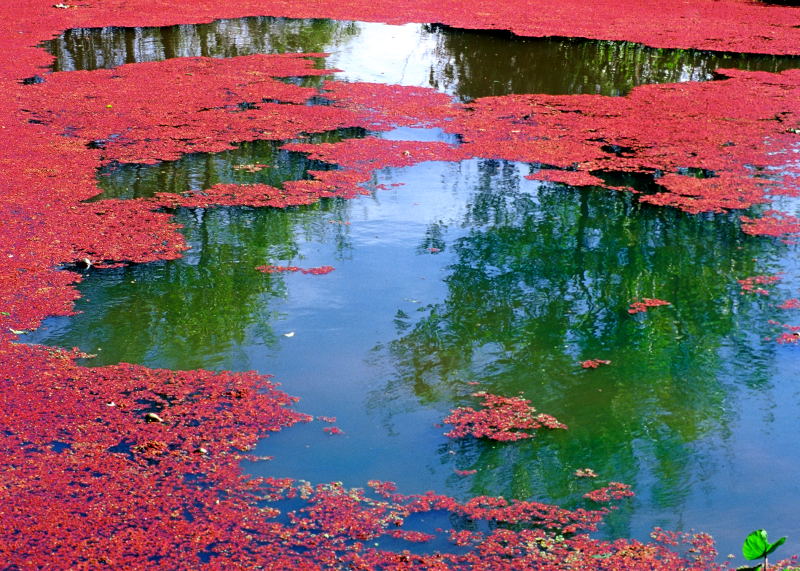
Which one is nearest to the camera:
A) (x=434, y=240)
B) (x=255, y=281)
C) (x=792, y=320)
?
(x=792, y=320)

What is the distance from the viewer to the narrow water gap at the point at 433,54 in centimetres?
867

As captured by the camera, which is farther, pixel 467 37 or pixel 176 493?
pixel 467 37

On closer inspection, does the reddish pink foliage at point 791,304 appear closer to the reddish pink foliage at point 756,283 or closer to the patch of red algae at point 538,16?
the reddish pink foliage at point 756,283

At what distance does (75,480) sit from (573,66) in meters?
7.72

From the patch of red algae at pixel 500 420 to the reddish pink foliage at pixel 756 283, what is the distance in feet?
5.64

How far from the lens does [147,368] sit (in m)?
3.61

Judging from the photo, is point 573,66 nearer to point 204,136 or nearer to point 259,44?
point 259,44

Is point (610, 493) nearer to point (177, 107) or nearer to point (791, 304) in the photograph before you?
point (791, 304)

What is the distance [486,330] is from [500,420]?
0.83m

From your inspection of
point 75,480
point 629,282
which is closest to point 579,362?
point 629,282

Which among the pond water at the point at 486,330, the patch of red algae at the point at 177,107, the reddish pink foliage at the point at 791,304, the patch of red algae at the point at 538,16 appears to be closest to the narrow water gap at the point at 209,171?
the pond water at the point at 486,330

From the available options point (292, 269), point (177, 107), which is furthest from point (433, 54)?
point (292, 269)

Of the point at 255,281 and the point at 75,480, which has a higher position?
the point at 255,281

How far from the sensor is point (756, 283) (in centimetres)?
445
